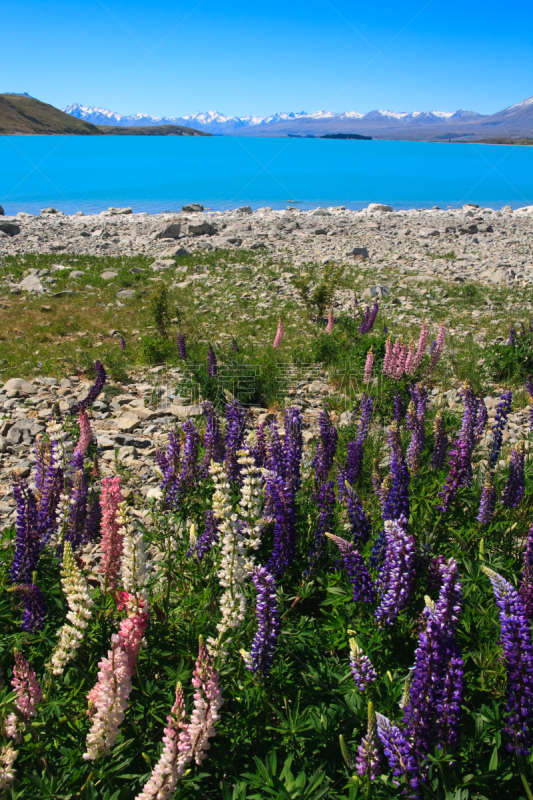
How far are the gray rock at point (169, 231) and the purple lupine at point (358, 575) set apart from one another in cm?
2295

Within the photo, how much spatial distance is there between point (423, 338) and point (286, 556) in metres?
5.28

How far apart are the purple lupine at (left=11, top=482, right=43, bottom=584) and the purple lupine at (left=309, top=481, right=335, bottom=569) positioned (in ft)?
6.39

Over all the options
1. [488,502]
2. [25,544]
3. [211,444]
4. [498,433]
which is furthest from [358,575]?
[498,433]

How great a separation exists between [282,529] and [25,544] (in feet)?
5.59

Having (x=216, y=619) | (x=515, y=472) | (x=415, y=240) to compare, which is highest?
(x=415, y=240)

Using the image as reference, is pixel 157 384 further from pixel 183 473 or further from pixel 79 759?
pixel 79 759

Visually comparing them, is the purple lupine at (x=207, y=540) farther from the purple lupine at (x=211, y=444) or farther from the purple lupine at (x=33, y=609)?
the purple lupine at (x=33, y=609)

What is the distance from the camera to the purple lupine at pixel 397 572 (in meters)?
2.79

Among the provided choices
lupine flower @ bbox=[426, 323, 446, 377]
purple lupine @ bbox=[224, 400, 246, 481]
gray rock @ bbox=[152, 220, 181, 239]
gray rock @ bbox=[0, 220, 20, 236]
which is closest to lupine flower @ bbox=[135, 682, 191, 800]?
purple lupine @ bbox=[224, 400, 246, 481]

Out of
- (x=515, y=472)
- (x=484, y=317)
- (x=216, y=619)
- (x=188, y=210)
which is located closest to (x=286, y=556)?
(x=216, y=619)

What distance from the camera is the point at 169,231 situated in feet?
78.3

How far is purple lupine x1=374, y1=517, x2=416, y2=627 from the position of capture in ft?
9.17

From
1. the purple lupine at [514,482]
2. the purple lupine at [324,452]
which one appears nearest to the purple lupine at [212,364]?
the purple lupine at [324,452]

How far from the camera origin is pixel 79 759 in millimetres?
2428
